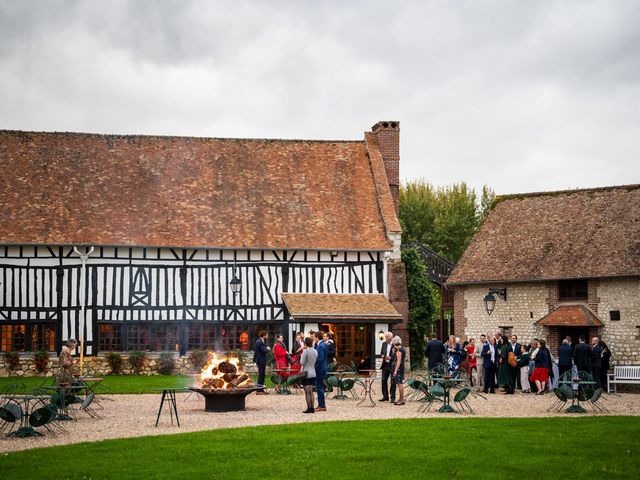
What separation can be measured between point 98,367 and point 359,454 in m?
17.5

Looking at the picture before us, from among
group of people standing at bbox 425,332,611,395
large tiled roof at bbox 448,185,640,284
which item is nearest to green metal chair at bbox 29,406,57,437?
group of people standing at bbox 425,332,611,395

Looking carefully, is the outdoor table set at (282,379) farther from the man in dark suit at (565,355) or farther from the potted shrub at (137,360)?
the potted shrub at (137,360)

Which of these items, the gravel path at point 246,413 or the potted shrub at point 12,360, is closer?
the gravel path at point 246,413

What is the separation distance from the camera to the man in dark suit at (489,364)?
70.2 ft

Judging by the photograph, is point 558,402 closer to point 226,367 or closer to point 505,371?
point 505,371

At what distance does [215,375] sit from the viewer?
56.0ft

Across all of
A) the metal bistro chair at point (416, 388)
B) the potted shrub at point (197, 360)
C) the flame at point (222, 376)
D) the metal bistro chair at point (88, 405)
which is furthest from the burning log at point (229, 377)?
the potted shrub at point (197, 360)

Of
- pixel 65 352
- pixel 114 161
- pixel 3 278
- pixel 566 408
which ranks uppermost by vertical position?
pixel 114 161

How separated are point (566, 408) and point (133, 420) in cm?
850

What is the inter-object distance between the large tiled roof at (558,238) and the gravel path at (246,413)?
609cm

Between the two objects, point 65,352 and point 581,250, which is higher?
point 581,250

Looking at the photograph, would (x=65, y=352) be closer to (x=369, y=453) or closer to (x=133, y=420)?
(x=133, y=420)

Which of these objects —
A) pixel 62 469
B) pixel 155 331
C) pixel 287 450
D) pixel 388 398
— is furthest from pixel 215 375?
pixel 155 331

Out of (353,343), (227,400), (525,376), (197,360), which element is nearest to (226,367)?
(227,400)
